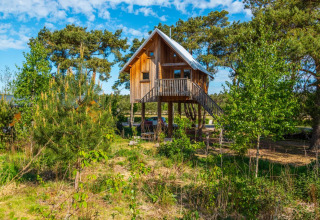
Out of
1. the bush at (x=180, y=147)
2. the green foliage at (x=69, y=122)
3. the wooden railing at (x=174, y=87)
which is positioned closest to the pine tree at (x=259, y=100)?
the bush at (x=180, y=147)

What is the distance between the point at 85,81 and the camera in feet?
22.3

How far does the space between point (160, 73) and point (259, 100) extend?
32.3 feet

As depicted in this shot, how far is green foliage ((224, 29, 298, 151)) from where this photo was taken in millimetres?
8500

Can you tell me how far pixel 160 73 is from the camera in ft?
56.9

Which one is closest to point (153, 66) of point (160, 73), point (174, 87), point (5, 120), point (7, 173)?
point (160, 73)

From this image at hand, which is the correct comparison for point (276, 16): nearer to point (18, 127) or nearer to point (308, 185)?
point (308, 185)

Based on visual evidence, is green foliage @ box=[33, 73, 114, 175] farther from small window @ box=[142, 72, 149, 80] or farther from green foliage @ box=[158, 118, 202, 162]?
small window @ box=[142, 72, 149, 80]

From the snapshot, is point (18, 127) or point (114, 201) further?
point (18, 127)

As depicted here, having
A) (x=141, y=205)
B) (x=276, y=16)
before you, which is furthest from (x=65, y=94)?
(x=276, y=16)

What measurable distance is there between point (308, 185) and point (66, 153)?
23.4 feet

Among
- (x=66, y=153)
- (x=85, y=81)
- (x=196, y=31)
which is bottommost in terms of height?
(x=66, y=153)

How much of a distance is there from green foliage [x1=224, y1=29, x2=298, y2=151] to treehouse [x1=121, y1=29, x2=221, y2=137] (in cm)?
651

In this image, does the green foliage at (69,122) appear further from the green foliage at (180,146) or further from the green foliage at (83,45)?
the green foliage at (83,45)

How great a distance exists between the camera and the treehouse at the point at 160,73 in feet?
52.2
